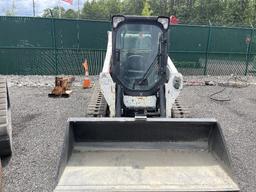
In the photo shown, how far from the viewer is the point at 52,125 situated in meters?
6.38

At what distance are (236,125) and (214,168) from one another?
338 centimetres

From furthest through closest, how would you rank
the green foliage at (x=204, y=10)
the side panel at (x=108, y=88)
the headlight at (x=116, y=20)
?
the green foliage at (x=204, y=10) < the headlight at (x=116, y=20) < the side panel at (x=108, y=88)

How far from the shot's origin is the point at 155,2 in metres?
41.0

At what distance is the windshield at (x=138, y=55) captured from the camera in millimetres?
5438

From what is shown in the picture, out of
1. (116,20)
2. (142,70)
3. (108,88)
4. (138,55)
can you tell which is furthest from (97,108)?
(116,20)

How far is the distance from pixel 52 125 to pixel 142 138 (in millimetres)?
2871

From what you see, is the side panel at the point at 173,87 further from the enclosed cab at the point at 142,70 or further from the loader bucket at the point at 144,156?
the loader bucket at the point at 144,156

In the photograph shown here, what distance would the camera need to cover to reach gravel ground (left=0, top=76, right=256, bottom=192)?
437 cm

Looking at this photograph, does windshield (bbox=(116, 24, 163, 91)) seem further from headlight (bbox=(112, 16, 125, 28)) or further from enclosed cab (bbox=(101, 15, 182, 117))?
headlight (bbox=(112, 16, 125, 28))

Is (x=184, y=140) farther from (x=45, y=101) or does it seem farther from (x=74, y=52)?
(x=74, y=52)

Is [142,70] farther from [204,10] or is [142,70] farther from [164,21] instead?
[204,10]

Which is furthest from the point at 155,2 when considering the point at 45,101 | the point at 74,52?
the point at 45,101

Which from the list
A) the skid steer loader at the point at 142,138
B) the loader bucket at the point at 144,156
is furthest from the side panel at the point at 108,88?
the loader bucket at the point at 144,156

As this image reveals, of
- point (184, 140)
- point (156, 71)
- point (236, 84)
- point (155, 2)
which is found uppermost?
point (155, 2)
